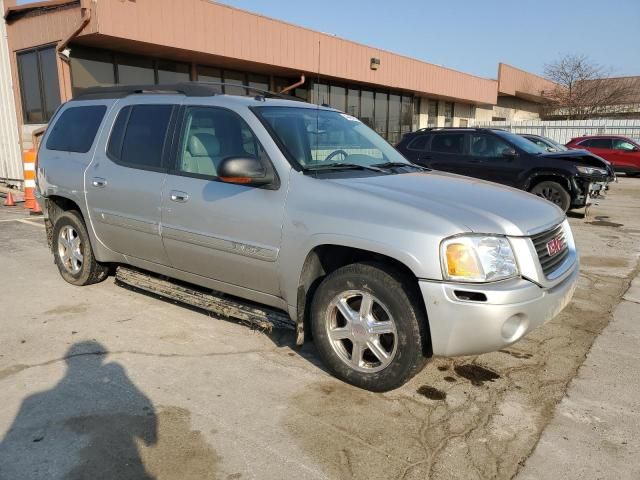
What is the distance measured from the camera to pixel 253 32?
13.9m

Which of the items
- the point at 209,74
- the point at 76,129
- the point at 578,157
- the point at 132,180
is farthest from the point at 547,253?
the point at 209,74

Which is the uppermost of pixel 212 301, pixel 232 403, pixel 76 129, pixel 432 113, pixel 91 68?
pixel 91 68

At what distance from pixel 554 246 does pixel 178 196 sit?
275 cm

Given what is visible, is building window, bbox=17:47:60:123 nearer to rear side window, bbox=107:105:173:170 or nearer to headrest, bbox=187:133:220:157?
rear side window, bbox=107:105:173:170

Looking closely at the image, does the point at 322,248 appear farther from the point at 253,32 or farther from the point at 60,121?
the point at 253,32

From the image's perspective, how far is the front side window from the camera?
3.85 meters

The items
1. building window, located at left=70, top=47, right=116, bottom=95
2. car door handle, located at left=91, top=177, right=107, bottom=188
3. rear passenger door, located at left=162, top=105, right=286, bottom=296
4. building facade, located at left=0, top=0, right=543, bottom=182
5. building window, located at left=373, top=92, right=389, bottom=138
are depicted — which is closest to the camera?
rear passenger door, located at left=162, top=105, right=286, bottom=296

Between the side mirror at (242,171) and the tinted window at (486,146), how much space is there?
309 inches

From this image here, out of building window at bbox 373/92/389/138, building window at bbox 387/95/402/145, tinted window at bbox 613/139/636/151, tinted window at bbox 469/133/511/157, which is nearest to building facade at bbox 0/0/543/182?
building window at bbox 373/92/389/138

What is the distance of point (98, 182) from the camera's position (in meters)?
4.75

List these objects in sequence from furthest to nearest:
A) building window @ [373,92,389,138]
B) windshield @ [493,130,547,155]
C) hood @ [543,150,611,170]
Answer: building window @ [373,92,389,138] < windshield @ [493,130,547,155] < hood @ [543,150,611,170]

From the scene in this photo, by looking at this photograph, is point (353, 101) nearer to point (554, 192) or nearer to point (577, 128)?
point (554, 192)

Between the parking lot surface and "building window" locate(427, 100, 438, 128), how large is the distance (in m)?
22.7

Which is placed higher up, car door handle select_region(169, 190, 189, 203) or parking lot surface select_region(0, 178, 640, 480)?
car door handle select_region(169, 190, 189, 203)
